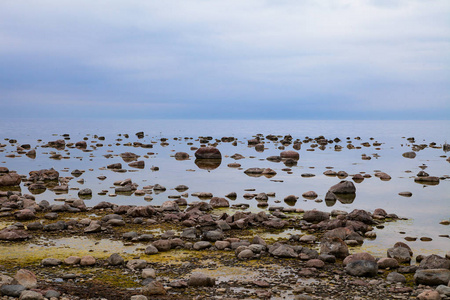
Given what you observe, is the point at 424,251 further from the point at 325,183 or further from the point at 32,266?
the point at 325,183

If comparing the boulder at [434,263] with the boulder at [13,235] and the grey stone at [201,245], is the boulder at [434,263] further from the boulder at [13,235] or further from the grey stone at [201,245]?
the boulder at [13,235]

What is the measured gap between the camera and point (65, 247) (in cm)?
1210

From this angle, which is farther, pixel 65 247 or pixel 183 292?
pixel 65 247

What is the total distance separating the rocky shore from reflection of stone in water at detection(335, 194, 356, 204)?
360 centimetres

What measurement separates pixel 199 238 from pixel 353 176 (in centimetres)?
1824

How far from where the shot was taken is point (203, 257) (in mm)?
11227

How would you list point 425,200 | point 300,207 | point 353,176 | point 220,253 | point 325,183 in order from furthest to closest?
point 353,176 < point 325,183 < point 425,200 < point 300,207 < point 220,253

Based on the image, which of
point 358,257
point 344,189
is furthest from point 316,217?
point 344,189

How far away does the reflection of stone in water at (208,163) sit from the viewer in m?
34.8

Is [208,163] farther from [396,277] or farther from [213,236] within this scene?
[396,277]

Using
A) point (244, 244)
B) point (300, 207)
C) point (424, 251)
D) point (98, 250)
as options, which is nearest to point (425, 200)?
point (300, 207)

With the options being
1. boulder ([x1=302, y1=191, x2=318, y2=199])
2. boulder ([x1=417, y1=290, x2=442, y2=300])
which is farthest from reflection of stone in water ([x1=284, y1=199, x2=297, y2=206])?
boulder ([x1=417, y1=290, x2=442, y2=300])

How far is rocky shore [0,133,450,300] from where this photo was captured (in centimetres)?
879

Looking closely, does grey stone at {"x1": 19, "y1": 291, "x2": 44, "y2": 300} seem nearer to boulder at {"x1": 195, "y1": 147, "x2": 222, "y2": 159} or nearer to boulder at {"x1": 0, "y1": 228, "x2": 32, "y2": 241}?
boulder at {"x1": 0, "y1": 228, "x2": 32, "y2": 241}
